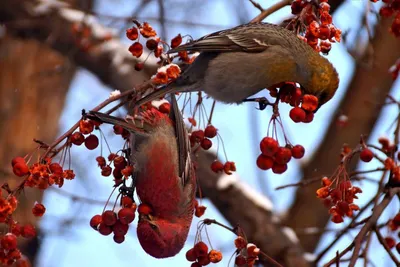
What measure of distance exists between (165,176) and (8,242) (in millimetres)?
950

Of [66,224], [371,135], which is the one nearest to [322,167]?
[371,135]

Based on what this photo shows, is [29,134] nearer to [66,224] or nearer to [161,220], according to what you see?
[66,224]

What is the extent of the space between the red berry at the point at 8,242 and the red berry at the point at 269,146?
0.93 meters

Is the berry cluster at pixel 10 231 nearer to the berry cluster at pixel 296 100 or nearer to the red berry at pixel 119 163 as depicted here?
the red berry at pixel 119 163

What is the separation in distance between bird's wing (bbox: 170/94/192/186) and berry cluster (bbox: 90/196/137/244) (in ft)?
1.91

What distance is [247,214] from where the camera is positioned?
4.21 metres

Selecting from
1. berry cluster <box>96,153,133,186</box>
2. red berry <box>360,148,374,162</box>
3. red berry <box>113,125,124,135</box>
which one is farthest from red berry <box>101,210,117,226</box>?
red berry <box>360,148,374,162</box>

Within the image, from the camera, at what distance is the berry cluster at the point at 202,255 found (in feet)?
8.09

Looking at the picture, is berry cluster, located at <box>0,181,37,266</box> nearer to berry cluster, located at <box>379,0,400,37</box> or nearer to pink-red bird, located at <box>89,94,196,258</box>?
pink-red bird, located at <box>89,94,196,258</box>

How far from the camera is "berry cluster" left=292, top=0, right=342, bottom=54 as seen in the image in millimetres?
2613

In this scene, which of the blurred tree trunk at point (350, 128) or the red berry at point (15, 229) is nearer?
the red berry at point (15, 229)

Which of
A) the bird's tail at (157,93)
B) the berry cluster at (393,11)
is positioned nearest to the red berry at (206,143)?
the bird's tail at (157,93)

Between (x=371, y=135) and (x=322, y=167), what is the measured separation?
0.49 metres

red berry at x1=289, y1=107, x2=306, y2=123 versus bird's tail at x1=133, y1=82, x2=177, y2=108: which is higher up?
bird's tail at x1=133, y1=82, x2=177, y2=108
